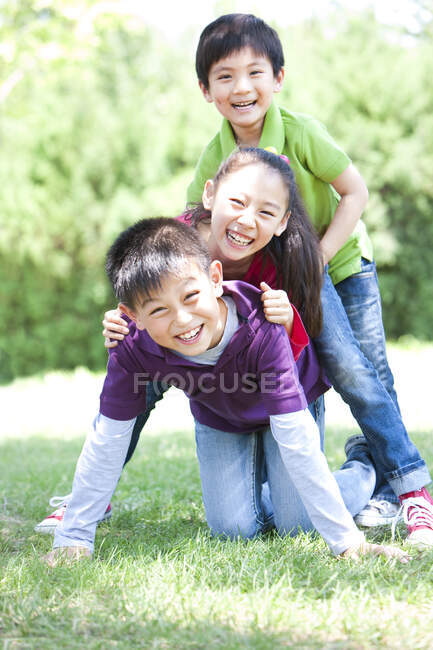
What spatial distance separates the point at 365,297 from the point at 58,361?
1147 cm

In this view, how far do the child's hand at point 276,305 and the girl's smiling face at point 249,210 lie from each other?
0.63 ft

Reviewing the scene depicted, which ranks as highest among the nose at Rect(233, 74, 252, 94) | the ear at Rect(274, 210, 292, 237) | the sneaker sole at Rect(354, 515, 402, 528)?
the nose at Rect(233, 74, 252, 94)

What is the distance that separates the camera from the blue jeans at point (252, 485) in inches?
116

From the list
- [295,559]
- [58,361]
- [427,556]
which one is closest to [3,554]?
[295,559]

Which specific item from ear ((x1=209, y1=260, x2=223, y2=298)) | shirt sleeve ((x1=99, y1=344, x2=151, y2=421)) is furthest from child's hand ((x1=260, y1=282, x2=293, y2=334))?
shirt sleeve ((x1=99, y1=344, x2=151, y2=421))

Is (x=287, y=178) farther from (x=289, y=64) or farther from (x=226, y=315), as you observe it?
(x=289, y=64)

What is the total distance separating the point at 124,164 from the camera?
13945mm

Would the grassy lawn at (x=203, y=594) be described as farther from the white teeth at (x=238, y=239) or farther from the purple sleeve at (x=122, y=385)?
the white teeth at (x=238, y=239)

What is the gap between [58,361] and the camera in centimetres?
1417

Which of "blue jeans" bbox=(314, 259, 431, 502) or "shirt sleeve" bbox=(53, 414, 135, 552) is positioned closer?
"shirt sleeve" bbox=(53, 414, 135, 552)

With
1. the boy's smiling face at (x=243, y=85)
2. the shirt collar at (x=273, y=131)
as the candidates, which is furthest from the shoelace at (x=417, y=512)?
the boy's smiling face at (x=243, y=85)

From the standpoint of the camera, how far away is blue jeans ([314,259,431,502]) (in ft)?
9.82

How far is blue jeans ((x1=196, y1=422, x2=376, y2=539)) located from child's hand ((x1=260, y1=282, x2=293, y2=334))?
644 millimetres

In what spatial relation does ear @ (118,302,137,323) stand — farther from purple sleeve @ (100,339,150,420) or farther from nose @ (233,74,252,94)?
nose @ (233,74,252,94)
